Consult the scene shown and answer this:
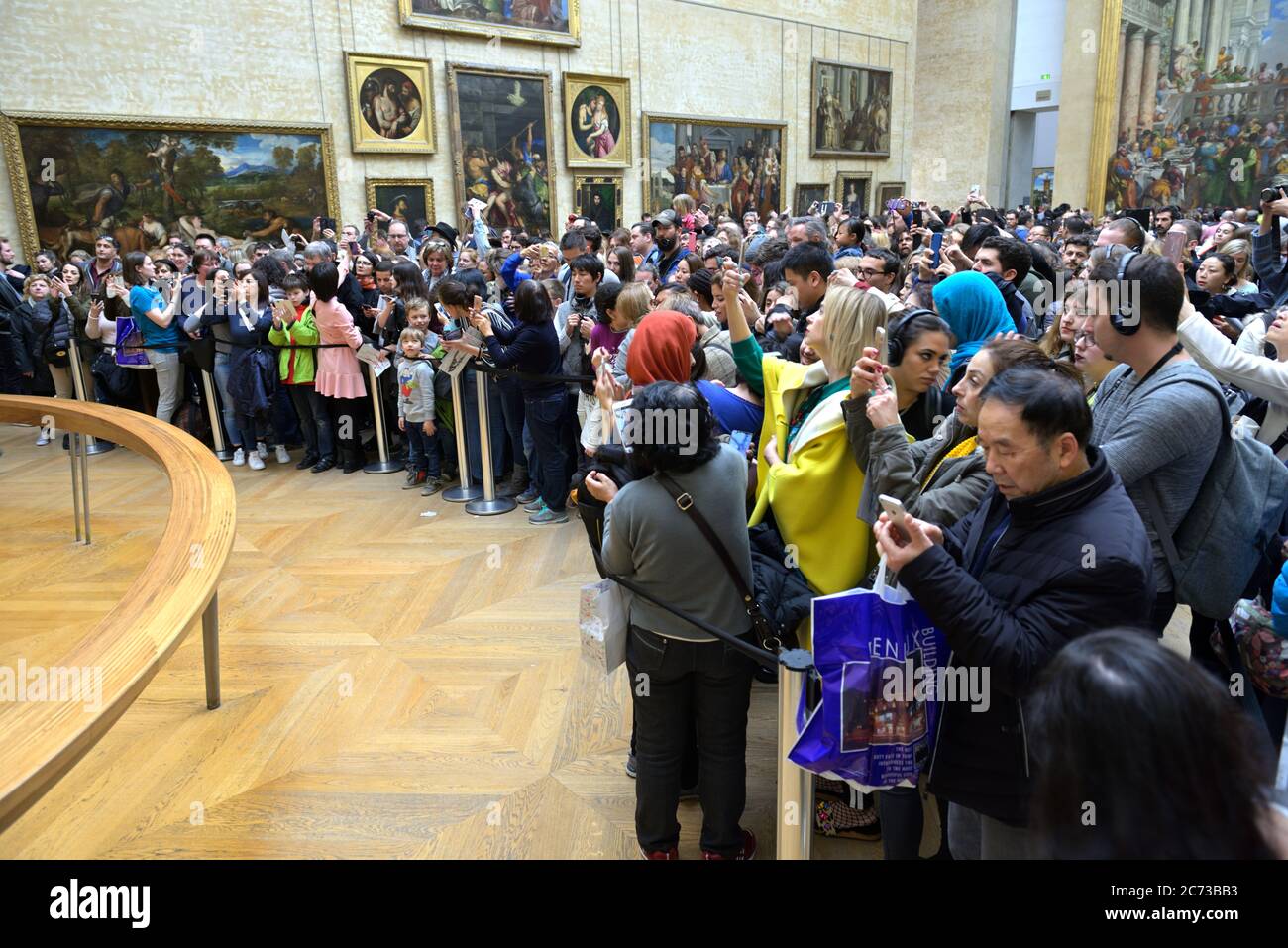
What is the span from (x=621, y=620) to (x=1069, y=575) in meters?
1.45

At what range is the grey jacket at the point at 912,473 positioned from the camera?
239cm

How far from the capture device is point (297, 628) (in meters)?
5.00

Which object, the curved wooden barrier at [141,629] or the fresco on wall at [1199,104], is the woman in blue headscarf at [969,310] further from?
the fresco on wall at [1199,104]

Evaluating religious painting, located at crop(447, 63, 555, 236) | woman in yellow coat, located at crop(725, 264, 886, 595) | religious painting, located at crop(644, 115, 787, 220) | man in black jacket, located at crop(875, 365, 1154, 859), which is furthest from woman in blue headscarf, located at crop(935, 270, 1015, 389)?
religious painting, located at crop(644, 115, 787, 220)

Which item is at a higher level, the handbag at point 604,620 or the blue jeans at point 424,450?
the handbag at point 604,620

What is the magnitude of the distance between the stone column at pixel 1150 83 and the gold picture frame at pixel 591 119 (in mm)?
15600

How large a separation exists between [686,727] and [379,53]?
46.4 feet

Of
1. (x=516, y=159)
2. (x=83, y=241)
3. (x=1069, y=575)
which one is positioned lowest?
(x=1069, y=575)

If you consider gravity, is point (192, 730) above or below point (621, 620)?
below

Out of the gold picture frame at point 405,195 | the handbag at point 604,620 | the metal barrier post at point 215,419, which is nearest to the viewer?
the handbag at point 604,620

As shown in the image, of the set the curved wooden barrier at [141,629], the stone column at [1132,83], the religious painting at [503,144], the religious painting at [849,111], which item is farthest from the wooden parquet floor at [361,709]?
the stone column at [1132,83]

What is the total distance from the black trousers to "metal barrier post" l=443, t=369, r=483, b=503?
4496 millimetres

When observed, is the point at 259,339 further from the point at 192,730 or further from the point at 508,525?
the point at 192,730
